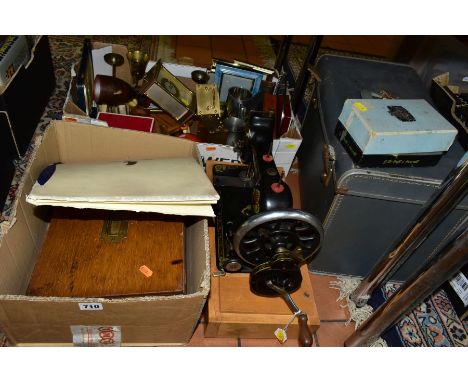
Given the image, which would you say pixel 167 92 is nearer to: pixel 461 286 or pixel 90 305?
pixel 90 305

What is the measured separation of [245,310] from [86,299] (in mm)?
546

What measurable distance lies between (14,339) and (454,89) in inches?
76.8

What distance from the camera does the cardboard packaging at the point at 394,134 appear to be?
51.4 inches

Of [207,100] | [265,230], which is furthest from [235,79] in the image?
[265,230]

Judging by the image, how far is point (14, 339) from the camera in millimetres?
1232

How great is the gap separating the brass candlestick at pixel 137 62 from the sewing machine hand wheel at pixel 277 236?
3.69 ft

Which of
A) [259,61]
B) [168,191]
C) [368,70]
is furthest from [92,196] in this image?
[259,61]

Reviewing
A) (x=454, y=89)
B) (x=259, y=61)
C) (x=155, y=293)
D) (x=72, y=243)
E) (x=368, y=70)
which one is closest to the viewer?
(x=155, y=293)

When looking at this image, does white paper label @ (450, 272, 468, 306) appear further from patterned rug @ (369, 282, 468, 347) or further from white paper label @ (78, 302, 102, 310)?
white paper label @ (78, 302, 102, 310)

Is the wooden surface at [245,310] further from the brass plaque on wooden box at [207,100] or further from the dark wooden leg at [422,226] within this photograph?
the brass plaque on wooden box at [207,100]

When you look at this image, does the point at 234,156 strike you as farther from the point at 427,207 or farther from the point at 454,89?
the point at 454,89

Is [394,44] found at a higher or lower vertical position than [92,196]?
lower

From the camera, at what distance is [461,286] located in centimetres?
158

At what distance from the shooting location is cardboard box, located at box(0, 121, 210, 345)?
1.08 metres
